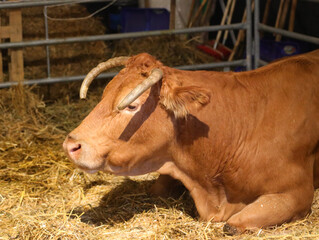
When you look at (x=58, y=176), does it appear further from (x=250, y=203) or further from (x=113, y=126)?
(x=250, y=203)

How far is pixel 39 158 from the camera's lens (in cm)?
582

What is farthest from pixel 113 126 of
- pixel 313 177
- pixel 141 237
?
pixel 313 177

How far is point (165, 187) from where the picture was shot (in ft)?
16.2

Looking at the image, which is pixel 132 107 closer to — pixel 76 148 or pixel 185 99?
pixel 185 99

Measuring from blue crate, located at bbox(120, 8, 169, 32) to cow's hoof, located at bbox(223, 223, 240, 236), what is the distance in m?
5.38

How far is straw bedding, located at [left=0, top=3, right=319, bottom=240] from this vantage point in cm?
433

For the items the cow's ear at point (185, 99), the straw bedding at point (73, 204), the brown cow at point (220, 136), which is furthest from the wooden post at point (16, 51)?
the cow's ear at point (185, 99)

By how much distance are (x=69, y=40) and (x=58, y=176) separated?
1.93 metres

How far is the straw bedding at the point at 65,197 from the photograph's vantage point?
4.33 meters

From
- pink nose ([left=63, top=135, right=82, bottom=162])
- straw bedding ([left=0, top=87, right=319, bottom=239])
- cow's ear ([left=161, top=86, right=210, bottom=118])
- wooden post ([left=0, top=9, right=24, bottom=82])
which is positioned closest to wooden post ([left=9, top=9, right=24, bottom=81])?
wooden post ([left=0, top=9, right=24, bottom=82])

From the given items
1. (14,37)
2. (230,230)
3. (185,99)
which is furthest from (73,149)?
(14,37)

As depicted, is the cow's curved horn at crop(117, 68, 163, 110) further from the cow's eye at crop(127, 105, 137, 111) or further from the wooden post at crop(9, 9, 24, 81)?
the wooden post at crop(9, 9, 24, 81)

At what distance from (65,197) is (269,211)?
6.25 feet

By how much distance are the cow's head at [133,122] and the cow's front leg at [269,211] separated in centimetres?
77
